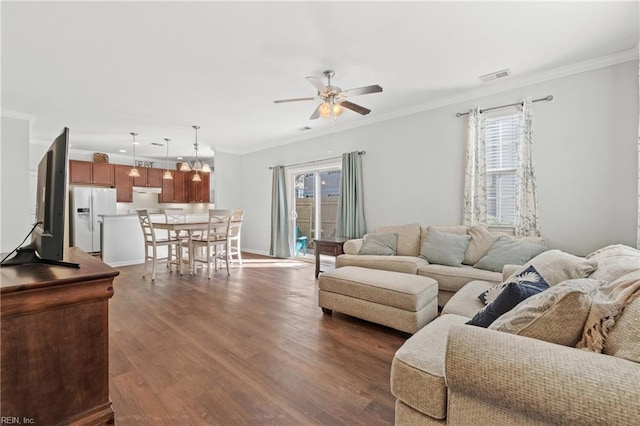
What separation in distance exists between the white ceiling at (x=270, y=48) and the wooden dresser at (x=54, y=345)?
2050 mm

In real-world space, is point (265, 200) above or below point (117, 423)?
above

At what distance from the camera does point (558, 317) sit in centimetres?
100

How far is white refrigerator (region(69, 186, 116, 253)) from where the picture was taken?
239 inches

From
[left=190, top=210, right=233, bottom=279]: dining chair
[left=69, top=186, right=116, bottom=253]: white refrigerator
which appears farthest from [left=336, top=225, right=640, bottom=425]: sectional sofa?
[left=69, top=186, right=116, bottom=253]: white refrigerator

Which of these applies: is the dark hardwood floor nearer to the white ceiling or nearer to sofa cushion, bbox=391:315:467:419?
sofa cushion, bbox=391:315:467:419

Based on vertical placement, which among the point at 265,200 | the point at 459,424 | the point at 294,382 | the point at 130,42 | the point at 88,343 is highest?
the point at 130,42

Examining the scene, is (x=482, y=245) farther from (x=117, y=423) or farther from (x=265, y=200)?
(x=265, y=200)

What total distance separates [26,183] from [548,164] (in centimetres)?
733

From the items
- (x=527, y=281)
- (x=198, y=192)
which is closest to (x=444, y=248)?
(x=527, y=281)

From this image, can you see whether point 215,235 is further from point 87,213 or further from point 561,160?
point 561,160

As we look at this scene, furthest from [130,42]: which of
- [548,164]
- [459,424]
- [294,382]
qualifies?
[548,164]

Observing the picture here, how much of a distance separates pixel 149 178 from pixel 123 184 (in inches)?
26.2

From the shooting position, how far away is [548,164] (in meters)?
3.25

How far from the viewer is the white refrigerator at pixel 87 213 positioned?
19.9ft
